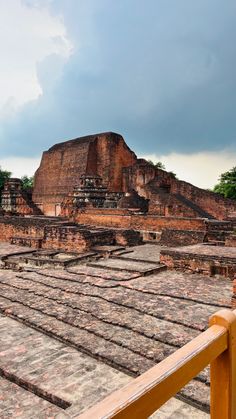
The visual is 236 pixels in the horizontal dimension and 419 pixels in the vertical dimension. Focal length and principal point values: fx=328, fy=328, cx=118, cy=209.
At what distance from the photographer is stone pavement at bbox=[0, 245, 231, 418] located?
10.7ft

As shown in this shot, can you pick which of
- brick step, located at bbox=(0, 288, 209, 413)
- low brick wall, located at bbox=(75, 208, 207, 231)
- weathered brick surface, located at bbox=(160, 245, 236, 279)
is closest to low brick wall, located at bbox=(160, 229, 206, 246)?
low brick wall, located at bbox=(75, 208, 207, 231)

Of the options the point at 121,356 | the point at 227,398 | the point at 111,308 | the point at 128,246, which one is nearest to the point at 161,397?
the point at 227,398

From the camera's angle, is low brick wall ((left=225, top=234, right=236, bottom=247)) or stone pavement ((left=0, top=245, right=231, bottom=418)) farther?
low brick wall ((left=225, top=234, right=236, bottom=247))

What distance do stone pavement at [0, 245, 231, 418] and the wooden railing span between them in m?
1.78

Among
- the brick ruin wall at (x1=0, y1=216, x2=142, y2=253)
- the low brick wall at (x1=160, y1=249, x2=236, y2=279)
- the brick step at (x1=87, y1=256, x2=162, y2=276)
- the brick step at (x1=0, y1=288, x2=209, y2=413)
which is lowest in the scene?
the brick step at (x1=0, y1=288, x2=209, y2=413)

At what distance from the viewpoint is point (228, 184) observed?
931 inches

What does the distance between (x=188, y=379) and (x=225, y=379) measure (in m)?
0.20

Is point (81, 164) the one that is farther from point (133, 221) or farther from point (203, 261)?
point (203, 261)

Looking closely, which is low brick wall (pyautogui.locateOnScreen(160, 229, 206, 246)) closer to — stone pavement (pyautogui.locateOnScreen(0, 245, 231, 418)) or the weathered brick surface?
the weathered brick surface

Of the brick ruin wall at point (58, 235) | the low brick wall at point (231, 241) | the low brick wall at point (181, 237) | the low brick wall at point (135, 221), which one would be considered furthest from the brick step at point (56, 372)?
the low brick wall at point (135, 221)

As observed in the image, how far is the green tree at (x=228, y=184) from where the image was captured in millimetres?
23031

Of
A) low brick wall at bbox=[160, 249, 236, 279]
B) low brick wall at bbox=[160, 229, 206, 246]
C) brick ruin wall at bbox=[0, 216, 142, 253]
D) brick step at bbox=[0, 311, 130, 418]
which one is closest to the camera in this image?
brick step at bbox=[0, 311, 130, 418]

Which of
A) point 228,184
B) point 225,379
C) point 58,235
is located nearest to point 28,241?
point 58,235

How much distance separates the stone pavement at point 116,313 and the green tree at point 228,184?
713 inches
